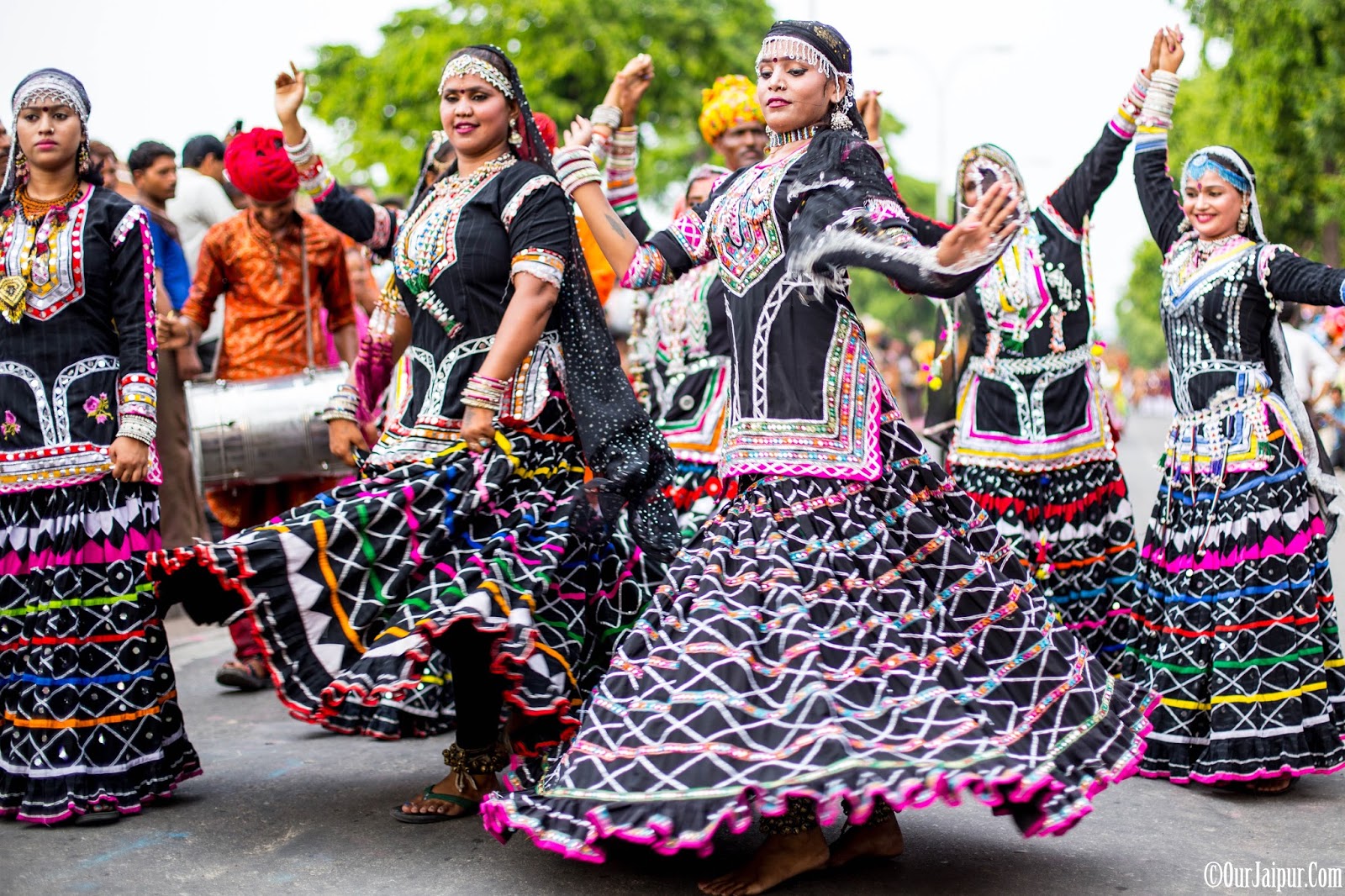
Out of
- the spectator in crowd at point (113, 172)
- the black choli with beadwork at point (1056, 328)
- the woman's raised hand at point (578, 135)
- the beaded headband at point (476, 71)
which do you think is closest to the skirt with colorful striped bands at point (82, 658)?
the beaded headband at point (476, 71)

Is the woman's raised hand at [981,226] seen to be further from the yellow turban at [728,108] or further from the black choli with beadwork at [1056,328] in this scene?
the yellow turban at [728,108]

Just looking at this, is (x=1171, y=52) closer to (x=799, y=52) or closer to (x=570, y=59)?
(x=799, y=52)

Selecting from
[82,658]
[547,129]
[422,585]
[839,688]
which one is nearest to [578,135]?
[547,129]

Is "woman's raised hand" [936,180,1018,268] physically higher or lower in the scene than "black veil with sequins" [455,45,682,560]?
higher

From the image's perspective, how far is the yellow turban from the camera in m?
7.46

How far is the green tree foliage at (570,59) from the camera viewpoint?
30203mm

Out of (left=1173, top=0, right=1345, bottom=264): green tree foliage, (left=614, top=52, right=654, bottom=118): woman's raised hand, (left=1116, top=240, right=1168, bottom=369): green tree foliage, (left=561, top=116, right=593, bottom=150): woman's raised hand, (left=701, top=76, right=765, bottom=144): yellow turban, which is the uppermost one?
(left=1173, top=0, right=1345, bottom=264): green tree foliage

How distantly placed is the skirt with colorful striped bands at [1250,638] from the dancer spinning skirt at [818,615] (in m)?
1.18

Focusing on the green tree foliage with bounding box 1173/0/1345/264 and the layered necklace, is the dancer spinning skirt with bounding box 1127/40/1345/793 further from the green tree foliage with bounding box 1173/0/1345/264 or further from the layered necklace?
the green tree foliage with bounding box 1173/0/1345/264

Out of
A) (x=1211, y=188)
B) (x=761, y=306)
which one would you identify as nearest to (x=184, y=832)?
(x=761, y=306)

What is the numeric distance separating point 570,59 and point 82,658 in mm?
26303

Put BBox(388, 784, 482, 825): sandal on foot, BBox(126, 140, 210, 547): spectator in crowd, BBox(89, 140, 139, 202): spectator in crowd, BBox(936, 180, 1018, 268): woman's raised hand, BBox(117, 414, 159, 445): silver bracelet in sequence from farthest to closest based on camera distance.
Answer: BBox(89, 140, 139, 202): spectator in crowd, BBox(126, 140, 210, 547): spectator in crowd, BBox(117, 414, 159, 445): silver bracelet, BBox(388, 784, 482, 825): sandal on foot, BBox(936, 180, 1018, 268): woman's raised hand

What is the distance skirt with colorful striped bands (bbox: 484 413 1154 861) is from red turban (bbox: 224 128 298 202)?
9.78 feet

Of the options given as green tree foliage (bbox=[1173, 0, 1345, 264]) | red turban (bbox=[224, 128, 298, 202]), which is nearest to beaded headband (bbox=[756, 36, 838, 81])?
red turban (bbox=[224, 128, 298, 202])
